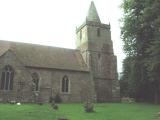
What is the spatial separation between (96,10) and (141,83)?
18307 millimetres

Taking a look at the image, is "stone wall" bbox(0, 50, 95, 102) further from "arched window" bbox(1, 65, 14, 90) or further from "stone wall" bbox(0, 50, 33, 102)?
"arched window" bbox(1, 65, 14, 90)

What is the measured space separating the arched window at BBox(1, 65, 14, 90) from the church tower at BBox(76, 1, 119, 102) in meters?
13.1

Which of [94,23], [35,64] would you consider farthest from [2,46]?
[94,23]

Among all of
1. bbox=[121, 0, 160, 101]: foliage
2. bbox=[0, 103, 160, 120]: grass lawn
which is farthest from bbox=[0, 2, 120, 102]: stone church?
bbox=[0, 103, 160, 120]: grass lawn

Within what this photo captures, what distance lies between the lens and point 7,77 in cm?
3291

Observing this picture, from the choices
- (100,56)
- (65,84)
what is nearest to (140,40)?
(100,56)

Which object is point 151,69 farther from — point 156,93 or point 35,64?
point 35,64

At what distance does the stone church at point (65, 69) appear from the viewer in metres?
32.8

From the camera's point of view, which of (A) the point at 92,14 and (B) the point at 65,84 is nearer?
(B) the point at 65,84

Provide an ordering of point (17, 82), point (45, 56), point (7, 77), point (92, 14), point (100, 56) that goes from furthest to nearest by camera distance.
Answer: point (92, 14) → point (100, 56) → point (45, 56) → point (7, 77) → point (17, 82)

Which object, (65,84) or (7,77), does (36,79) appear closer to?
(65,84)

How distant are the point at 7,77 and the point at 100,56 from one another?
16625mm

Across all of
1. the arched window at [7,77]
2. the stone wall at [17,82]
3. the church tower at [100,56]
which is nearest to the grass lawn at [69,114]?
the stone wall at [17,82]

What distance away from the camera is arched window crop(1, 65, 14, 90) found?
32719 millimetres
